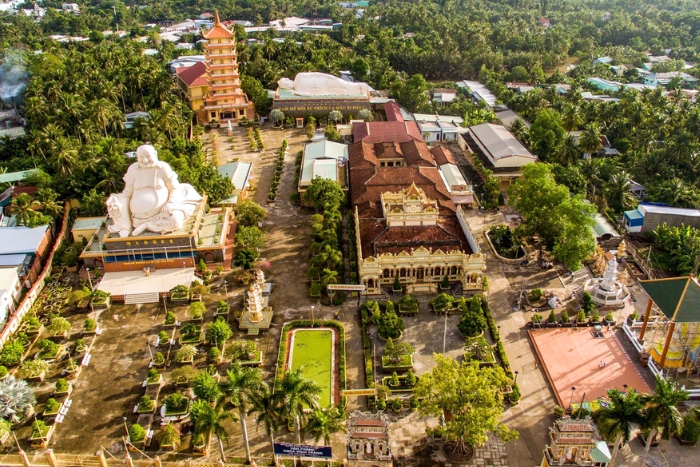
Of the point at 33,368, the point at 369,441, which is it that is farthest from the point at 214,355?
the point at 369,441

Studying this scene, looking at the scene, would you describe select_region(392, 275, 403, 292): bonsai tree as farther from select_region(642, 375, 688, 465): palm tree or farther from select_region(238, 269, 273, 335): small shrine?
select_region(642, 375, 688, 465): palm tree

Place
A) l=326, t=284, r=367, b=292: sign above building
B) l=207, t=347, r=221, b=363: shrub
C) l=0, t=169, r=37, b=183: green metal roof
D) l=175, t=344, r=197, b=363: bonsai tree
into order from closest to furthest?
l=175, t=344, r=197, b=363: bonsai tree, l=207, t=347, r=221, b=363: shrub, l=326, t=284, r=367, b=292: sign above building, l=0, t=169, r=37, b=183: green metal roof

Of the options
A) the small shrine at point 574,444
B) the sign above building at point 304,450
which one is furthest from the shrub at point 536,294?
the sign above building at point 304,450

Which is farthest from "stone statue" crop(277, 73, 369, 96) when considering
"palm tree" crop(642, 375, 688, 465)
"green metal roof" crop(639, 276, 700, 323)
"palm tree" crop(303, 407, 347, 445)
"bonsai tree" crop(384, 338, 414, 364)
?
"palm tree" crop(642, 375, 688, 465)

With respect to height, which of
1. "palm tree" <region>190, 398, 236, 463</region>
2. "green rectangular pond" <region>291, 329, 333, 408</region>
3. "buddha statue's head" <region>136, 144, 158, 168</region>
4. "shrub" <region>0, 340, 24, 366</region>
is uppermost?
"buddha statue's head" <region>136, 144, 158, 168</region>

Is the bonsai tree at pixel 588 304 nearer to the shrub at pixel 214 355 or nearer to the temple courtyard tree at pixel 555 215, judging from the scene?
the temple courtyard tree at pixel 555 215

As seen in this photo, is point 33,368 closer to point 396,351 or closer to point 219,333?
point 219,333

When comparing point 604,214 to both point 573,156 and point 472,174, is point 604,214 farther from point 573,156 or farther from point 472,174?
point 472,174
